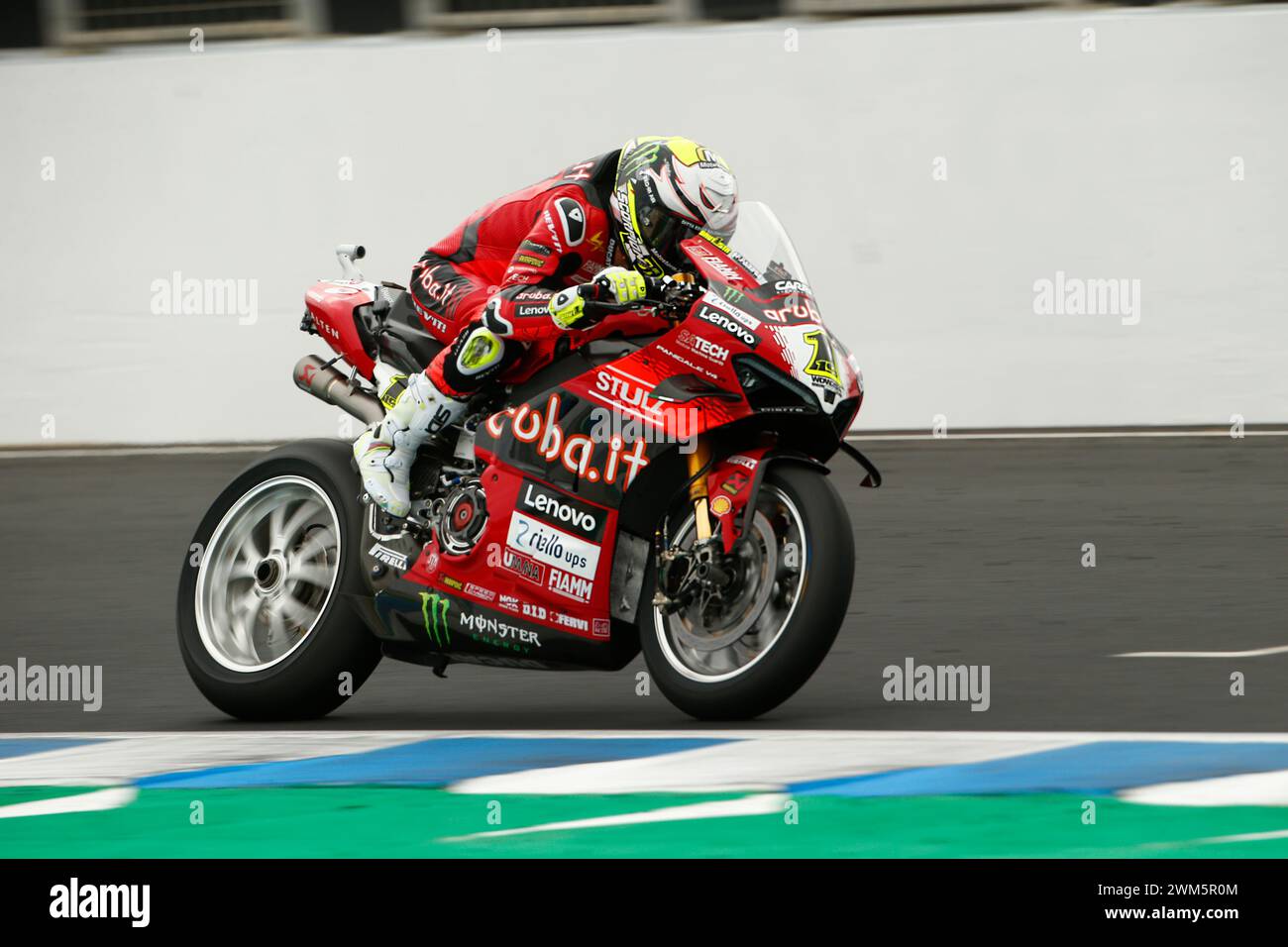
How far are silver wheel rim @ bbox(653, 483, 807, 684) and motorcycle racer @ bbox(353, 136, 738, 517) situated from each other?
28.6 inches

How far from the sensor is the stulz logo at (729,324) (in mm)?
6395

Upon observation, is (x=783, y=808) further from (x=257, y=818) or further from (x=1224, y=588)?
(x=1224, y=588)

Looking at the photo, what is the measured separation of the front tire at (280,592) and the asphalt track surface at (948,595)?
5.4 inches

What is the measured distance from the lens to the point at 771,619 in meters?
6.41

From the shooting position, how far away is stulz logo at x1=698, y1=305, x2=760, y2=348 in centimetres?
639

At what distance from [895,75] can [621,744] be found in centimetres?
891

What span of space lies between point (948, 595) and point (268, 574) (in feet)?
10.3

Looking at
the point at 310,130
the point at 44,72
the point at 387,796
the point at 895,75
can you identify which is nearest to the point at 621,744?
the point at 387,796
